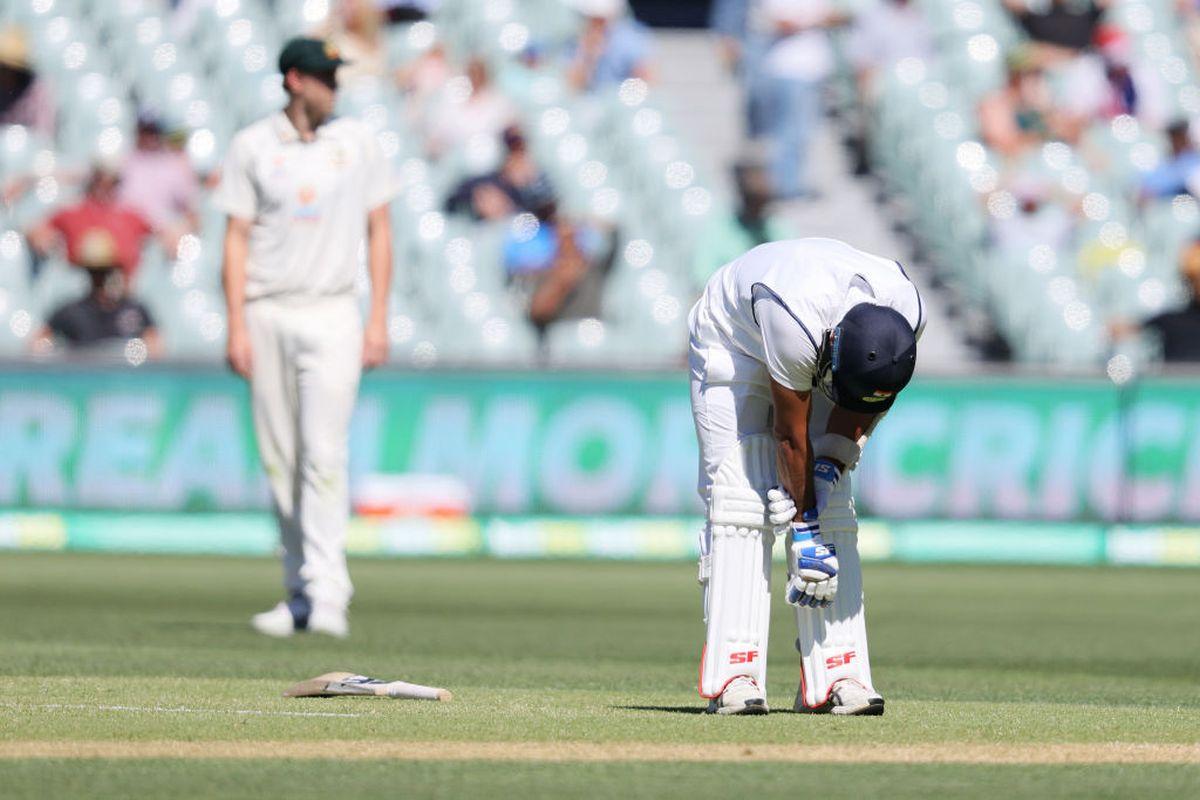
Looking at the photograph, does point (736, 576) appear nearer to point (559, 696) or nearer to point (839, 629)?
point (839, 629)

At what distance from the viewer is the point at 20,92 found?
20359 mm

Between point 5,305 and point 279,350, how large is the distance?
811 centimetres

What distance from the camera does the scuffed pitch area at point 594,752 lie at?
5.90 meters

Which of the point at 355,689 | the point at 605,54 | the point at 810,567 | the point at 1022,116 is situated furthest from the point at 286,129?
the point at 1022,116

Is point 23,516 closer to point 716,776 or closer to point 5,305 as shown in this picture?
point 5,305

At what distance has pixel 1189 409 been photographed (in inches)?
635

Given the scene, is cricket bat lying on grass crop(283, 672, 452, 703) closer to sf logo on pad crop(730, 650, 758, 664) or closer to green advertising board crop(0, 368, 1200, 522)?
sf logo on pad crop(730, 650, 758, 664)

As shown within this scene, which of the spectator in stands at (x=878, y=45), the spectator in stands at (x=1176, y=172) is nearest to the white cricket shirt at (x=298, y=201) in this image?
the spectator in stands at (x=1176, y=172)

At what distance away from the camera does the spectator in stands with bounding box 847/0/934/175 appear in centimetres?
2147

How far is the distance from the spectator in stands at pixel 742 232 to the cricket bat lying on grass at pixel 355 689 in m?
11.0

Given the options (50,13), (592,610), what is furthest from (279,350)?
(50,13)

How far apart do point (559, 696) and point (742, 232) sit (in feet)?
35.5

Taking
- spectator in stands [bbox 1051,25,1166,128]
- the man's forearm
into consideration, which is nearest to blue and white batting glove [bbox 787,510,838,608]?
the man's forearm

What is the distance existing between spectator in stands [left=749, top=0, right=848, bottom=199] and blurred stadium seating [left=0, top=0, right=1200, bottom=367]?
683 mm
